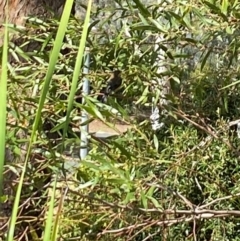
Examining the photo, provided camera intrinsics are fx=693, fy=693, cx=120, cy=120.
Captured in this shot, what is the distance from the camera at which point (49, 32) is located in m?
2.51

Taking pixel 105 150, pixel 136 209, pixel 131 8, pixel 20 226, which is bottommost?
pixel 20 226

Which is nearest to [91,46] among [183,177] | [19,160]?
[19,160]

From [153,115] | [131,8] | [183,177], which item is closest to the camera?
[131,8]

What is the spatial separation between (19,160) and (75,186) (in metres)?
0.33

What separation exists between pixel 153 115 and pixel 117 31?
0.39m

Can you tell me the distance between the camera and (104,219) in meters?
2.48

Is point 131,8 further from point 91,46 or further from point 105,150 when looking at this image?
point 105,150

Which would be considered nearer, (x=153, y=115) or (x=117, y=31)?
(x=117, y=31)

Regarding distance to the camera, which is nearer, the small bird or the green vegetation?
the green vegetation

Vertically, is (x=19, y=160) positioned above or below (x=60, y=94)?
below

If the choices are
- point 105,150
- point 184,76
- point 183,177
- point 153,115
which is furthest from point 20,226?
point 183,177

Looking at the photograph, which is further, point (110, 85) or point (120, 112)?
point (110, 85)

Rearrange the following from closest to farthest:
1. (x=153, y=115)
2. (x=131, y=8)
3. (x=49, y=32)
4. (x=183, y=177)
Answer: (x=131, y=8) → (x=49, y=32) → (x=153, y=115) → (x=183, y=177)

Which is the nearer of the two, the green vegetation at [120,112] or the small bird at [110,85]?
the green vegetation at [120,112]
